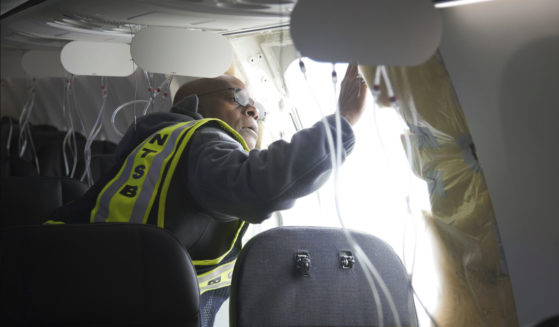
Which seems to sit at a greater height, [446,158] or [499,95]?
[499,95]

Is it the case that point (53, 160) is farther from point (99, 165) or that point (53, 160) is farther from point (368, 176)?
point (368, 176)

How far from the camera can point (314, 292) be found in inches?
74.1

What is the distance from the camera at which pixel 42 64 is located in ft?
18.6

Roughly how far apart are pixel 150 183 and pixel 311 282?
2.39 ft

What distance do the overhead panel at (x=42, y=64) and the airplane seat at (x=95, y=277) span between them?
4.28 m

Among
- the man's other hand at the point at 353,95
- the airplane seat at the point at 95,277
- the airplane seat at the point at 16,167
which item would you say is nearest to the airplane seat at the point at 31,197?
the airplane seat at the point at 95,277

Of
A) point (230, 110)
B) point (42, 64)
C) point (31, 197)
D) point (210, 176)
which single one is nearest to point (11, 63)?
point (42, 64)

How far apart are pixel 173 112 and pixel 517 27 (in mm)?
1452

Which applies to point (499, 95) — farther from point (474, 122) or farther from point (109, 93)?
point (109, 93)

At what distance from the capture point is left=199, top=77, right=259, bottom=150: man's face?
111 inches

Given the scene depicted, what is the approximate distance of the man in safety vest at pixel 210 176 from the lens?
1801 millimetres

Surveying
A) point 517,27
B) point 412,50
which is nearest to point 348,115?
point 412,50

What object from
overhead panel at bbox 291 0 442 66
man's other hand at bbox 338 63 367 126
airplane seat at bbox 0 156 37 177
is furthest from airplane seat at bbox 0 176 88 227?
overhead panel at bbox 291 0 442 66

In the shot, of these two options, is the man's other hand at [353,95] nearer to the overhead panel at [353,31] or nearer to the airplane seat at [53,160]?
the overhead panel at [353,31]
